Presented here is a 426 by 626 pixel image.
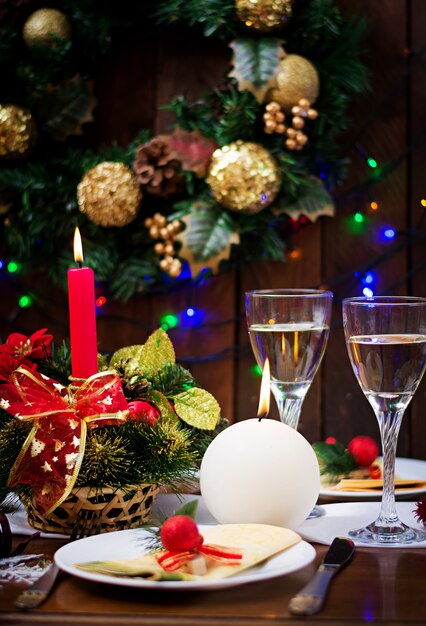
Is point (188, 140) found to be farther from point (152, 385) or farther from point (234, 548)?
point (234, 548)

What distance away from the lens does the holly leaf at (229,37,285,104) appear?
4.54ft

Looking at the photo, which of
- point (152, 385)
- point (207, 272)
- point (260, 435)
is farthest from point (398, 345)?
point (207, 272)

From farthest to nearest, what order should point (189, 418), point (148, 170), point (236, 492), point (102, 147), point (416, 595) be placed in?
1. point (102, 147)
2. point (148, 170)
3. point (189, 418)
4. point (236, 492)
5. point (416, 595)

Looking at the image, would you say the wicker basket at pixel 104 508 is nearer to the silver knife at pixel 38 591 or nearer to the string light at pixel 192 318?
the silver knife at pixel 38 591

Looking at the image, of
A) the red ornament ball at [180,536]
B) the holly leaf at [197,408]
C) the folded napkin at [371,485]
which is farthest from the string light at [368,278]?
the red ornament ball at [180,536]

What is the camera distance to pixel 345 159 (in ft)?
4.91

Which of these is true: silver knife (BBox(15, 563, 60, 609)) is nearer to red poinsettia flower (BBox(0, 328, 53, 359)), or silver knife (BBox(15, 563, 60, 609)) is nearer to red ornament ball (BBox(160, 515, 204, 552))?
red ornament ball (BBox(160, 515, 204, 552))

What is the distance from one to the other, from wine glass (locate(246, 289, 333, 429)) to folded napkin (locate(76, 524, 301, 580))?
7.5 inches

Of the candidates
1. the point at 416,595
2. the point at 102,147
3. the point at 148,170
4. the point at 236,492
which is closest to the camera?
the point at 416,595

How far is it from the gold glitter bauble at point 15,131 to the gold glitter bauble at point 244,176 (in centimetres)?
32

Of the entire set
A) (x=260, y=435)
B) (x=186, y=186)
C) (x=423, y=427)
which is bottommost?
(x=423, y=427)

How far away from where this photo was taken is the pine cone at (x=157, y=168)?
145cm

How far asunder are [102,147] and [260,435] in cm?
99

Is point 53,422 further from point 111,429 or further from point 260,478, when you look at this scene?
point 260,478
